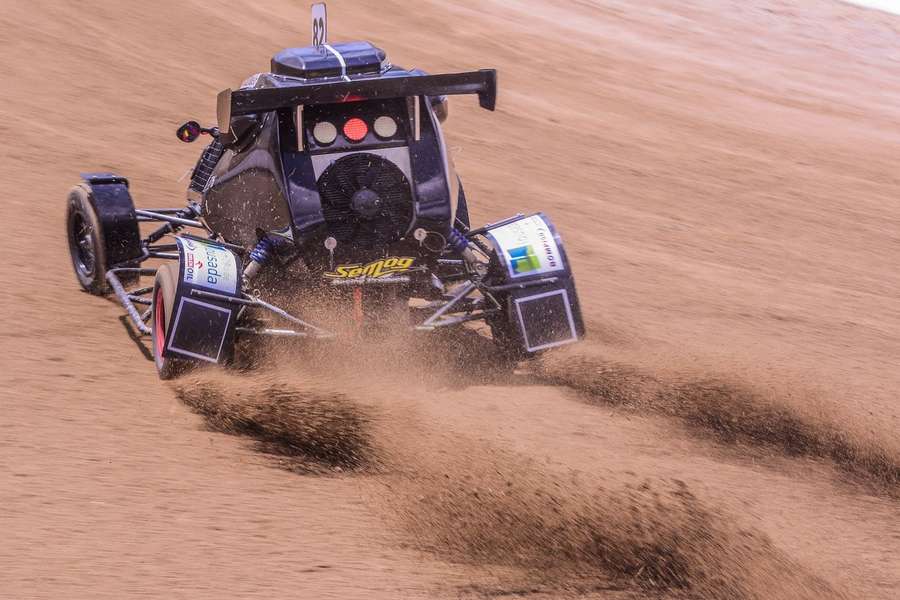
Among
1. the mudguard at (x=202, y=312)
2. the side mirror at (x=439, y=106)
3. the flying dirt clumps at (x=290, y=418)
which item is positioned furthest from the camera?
the side mirror at (x=439, y=106)

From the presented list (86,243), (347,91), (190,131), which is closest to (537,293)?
(347,91)

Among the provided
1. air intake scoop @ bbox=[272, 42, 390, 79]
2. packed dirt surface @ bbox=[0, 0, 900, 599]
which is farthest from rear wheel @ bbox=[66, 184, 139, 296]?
air intake scoop @ bbox=[272, 42, 390, 79]

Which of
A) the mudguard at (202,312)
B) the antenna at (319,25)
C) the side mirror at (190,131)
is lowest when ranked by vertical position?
the mudguard at (202,312)

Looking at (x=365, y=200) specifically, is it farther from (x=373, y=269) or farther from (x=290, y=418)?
(x=290, y=418)

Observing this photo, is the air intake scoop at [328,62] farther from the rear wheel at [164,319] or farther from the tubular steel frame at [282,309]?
the rear wheel at [164,319]

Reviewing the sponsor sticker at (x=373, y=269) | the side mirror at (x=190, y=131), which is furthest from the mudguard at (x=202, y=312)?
the side mirror at (x=190, y=131)

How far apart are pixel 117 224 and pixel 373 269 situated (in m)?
1.82

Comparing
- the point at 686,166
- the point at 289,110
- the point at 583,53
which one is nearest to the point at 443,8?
the point at 583,53

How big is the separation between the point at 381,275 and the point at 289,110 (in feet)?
3.23

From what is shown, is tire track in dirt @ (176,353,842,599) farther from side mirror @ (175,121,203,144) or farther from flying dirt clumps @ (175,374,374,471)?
side mirror @ (175,121,203,144)

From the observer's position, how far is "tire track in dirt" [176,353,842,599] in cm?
437

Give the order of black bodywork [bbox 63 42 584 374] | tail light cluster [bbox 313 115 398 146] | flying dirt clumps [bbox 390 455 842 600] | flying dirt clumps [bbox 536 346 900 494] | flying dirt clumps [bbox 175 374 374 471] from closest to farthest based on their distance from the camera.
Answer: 1. flying dirt clumps [bbox 390 455 842 600]
2. flying dirt clumps [bbox 175 374 374 471]
3. flying dirt clumps [bbox 536 346 900 494]
4. black bodywork [bbox 63 42 584 374]
5. tail light cluster [bbox 313 115 398 146]

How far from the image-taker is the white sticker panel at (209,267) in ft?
19.4

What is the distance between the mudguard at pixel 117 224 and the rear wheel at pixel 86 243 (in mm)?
32
